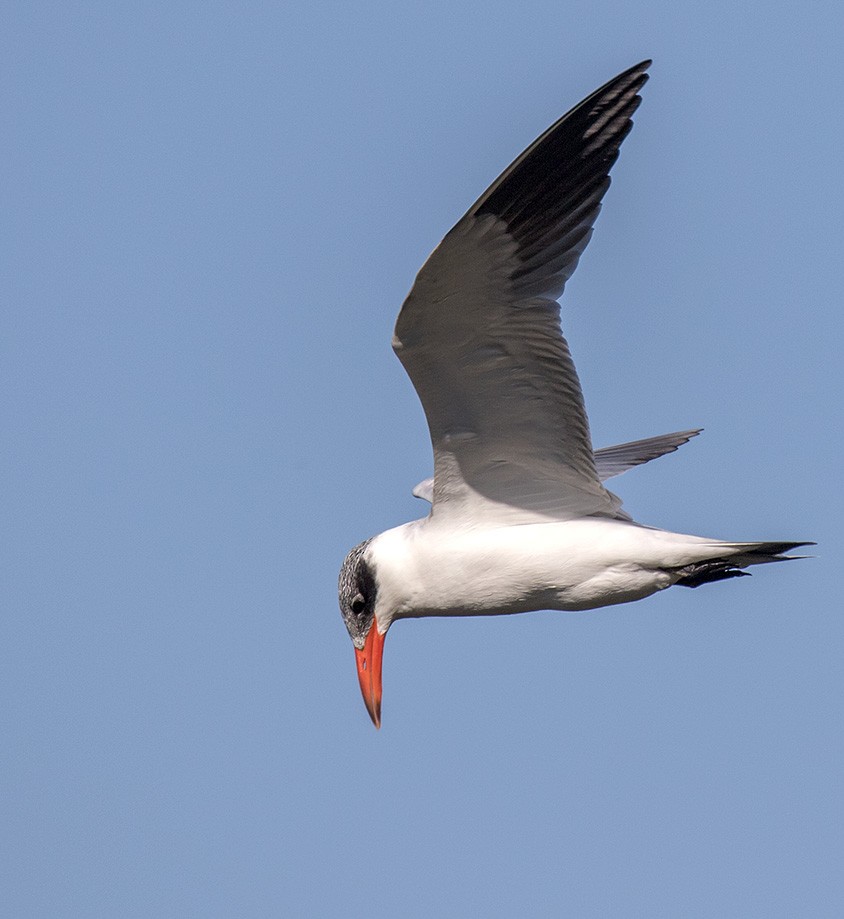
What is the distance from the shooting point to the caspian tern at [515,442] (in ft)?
22.9

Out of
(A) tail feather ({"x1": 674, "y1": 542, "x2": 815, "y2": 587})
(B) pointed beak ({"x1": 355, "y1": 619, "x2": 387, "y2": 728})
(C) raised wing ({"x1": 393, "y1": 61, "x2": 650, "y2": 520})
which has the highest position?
(C) raised wing ({"x1": 393, "y1": 61, "x2": 650, "y2": 520})

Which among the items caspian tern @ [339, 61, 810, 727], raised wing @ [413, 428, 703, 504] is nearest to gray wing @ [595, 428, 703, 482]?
raised wing @ [413, 428, 703, 504]

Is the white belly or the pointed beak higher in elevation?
the white belly

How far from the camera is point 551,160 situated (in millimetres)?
7008

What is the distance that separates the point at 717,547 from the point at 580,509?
74 centimetres

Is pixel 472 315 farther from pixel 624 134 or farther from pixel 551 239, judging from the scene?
pixel 624 134

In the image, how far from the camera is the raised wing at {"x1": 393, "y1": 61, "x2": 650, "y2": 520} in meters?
6.93

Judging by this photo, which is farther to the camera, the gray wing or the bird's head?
the gray wing

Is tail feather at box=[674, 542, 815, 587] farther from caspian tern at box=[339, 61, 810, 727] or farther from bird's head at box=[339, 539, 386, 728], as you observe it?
bird's head at box=[339, 539, 386, 728]

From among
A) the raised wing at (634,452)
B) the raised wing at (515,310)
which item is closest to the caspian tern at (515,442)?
the raised wing at (515,310)

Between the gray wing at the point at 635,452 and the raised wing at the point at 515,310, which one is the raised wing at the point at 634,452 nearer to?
the gray wing at the point at 635,452

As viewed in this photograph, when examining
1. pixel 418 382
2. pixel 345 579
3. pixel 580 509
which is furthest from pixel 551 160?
pixel 345 579

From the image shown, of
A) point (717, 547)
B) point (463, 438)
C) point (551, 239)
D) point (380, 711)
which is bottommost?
point (380, 711)

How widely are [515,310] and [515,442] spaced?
786 millimetres
